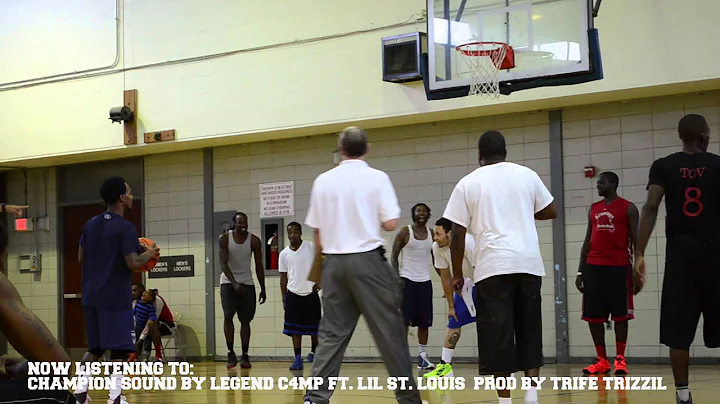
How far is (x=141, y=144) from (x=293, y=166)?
2.65m

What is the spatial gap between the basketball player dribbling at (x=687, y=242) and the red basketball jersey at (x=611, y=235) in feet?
13.0

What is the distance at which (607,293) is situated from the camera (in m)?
10.4

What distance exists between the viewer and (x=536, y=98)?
1221 centimetres

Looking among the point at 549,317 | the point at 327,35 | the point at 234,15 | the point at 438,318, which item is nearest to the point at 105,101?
the point at 234,15

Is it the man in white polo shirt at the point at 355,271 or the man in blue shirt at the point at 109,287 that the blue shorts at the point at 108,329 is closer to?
the man in blue shirt at the point at 109,287

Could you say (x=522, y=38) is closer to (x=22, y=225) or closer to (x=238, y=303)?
(x=238, y=303)

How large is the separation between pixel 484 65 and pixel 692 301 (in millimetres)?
5547

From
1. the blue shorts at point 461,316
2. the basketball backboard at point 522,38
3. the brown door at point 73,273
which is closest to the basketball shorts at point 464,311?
the blue shorts at point 461,316

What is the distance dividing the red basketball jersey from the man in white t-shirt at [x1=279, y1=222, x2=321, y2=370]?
4158mm

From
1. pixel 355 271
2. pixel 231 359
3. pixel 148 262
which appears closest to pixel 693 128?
pixel 355 271

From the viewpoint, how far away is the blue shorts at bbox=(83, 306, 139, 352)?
25.2 ft

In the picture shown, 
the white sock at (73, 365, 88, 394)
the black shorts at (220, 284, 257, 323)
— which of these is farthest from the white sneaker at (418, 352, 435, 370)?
the white sock at (73, 365, 88, 394)

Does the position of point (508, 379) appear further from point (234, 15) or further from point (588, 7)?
point (234, 15)

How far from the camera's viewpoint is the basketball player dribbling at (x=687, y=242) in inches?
245
